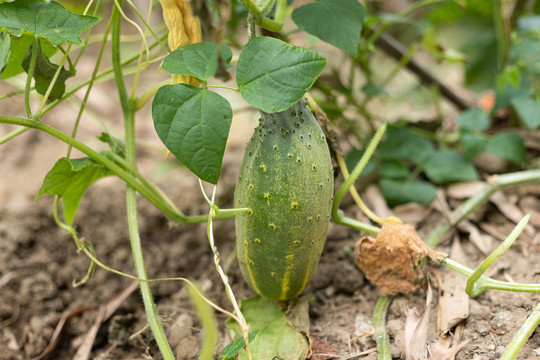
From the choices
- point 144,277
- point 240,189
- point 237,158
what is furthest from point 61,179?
point 237,158

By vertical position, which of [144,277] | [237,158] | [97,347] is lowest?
[97,347]

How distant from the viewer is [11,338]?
119 cm

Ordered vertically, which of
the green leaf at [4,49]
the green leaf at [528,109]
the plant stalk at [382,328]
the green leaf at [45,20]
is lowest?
the plant stalk at [382,328]

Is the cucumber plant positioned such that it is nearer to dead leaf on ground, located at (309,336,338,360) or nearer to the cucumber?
the cucumber

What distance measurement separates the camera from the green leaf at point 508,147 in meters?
1.47

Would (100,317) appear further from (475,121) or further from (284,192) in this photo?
(475,121)

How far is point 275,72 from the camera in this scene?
0.84m

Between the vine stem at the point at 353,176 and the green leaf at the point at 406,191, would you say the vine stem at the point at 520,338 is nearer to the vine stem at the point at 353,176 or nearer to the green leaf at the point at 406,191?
the vine stem at the point at 353,176

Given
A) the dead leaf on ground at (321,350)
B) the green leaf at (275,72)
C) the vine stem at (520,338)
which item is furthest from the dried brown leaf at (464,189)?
the green leaf at (275,72)

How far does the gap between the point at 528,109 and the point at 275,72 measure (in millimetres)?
Result: 992

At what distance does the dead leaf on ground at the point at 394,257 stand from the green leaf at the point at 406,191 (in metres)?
0.31

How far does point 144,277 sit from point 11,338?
45 cm

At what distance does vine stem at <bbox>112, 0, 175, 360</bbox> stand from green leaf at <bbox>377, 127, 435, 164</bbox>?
0.78m

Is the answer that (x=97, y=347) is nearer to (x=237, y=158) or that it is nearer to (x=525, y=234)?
(x=237, y=158)
